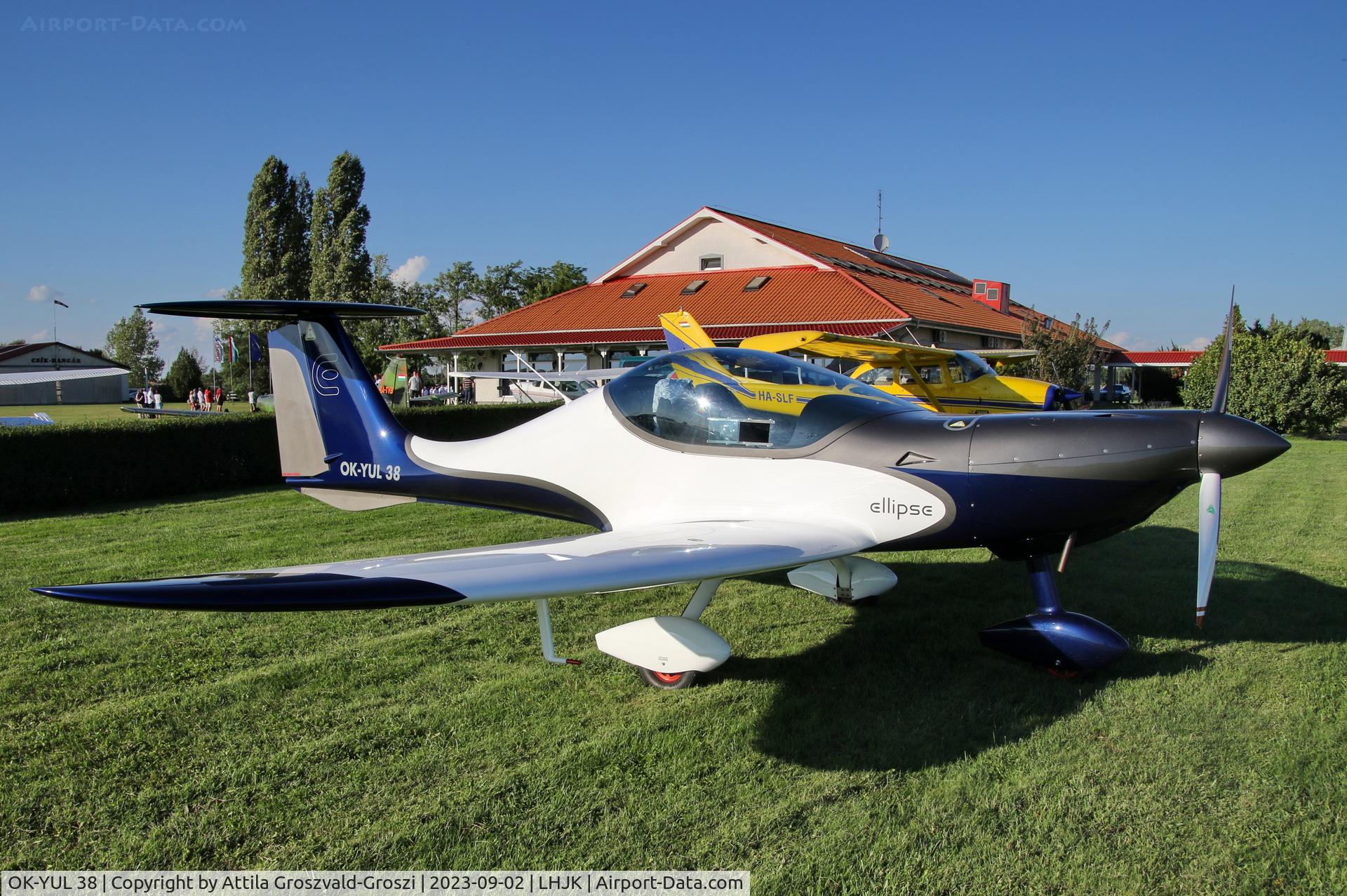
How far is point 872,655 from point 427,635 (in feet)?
9.40

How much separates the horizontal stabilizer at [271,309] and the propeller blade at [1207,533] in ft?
16.5

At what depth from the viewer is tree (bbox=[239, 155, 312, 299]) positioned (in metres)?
47.7

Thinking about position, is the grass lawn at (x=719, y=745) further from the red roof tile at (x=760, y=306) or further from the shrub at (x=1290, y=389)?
the shrub at (x=1290, y=389)

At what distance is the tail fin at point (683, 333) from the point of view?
16.6m

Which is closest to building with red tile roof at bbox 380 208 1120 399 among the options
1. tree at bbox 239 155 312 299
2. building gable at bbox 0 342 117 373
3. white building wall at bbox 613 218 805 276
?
white building wall at bbox 613 218 805 276

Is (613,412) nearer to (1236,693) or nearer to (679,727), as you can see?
(679,727)

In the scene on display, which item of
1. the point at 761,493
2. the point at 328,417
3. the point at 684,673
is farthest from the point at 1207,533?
the point at 328,417

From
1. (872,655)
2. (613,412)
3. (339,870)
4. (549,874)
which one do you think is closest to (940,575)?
(872,655)

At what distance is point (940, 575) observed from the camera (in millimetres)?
6984

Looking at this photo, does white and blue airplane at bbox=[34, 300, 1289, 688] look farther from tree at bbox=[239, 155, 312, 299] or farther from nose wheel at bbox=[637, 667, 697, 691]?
tree at bbox=[239, 155, 312, 299]

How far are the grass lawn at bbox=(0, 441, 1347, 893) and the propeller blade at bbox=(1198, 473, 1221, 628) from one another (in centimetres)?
65

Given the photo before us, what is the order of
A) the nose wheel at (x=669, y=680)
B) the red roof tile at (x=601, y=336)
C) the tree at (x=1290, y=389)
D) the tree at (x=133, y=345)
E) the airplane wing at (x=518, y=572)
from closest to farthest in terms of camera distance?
the airplane wing at (x=518, y=572), the nose wheel at (x=669, y=680), the tree at (x=1290, y=389), the red roof tile at (x=601, y=336), the tree at (x=133, y=345)

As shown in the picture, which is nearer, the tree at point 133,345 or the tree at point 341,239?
the tree at point 341,239

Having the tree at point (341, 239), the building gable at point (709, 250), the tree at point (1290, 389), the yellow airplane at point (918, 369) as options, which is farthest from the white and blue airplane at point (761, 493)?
the tree at point (341, 239)
